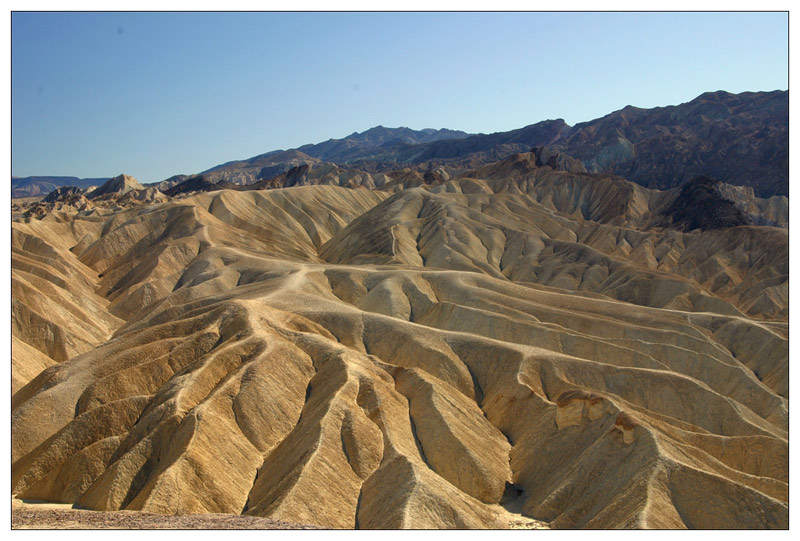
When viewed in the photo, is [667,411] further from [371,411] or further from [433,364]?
[371,411]

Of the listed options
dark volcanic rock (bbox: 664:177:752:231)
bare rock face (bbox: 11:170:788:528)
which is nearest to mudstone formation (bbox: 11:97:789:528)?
bare rock face (bbox: 11:170:788:528)

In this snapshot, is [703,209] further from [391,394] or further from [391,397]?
[391,397]

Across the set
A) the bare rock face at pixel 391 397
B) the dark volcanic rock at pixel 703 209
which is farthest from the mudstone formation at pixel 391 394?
the dark volcanic rock at pixel 703 209

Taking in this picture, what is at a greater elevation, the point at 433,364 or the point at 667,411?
the point at 433,364

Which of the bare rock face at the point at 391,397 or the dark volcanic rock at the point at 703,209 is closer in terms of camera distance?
the bare rock face at the point at 391,397

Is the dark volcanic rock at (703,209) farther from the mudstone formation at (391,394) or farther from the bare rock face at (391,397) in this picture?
the bare rock face at (391,397)

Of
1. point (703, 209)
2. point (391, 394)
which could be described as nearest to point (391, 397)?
point (391, 394)

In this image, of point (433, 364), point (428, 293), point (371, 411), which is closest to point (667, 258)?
point (428, 293)

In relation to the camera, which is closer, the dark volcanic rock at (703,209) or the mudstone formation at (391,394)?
the mudstone formation at (391,394)
